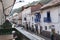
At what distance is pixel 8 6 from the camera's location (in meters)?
2.01

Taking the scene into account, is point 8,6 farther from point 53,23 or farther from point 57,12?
point 53,23

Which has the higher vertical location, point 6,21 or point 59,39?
point 6,21

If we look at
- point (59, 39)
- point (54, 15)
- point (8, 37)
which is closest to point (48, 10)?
point (54, 15)

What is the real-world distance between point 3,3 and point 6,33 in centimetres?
42

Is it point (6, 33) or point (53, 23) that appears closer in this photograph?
point (6, 33)

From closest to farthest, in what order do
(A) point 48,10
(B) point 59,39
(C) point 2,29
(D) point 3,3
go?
(D) point 3,3, (C) point 2,29, (B) point 59,39, (A) point 48,10

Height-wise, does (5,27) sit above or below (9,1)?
below

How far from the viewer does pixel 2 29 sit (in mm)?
2113

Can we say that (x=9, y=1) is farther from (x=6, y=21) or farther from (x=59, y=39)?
(x=59, y=39)

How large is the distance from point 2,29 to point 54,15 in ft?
61.2

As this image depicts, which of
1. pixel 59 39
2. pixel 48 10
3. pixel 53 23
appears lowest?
pixel 59 39

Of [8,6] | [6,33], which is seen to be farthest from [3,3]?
[6,33]

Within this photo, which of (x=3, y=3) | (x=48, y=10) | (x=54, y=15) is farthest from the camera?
(x=48, y=10)

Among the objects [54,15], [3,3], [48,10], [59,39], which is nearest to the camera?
[3,3]
